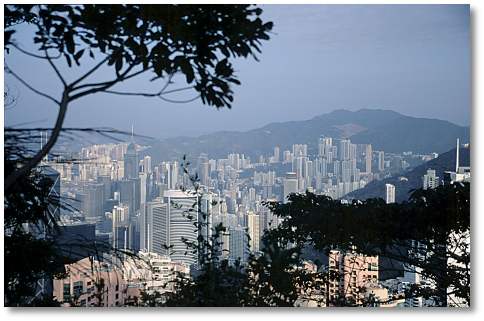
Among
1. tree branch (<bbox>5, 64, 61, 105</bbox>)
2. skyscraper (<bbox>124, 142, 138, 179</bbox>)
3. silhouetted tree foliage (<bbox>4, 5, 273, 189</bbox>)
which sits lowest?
skyscraper (<bbox>124, 142, 138, 179</bbox>)

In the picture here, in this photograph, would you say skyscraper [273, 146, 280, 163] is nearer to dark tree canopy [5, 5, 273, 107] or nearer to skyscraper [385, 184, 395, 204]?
dark tree canopy [5, 5, 273, 107]

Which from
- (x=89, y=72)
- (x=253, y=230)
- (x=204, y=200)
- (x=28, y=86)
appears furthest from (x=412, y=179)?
(x=28, y=86)

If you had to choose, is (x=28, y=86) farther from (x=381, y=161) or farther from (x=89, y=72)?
(x=381, y=161)

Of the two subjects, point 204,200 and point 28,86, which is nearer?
point 28,86

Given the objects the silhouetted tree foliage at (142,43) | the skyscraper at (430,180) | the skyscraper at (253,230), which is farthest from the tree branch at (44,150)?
the skyscraper at (430,180)

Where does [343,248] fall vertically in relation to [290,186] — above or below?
below

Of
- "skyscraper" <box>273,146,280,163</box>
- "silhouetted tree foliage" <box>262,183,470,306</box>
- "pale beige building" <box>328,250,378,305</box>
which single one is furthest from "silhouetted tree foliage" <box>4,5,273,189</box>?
"pale beige building" <box>328,250,378,305</box>
